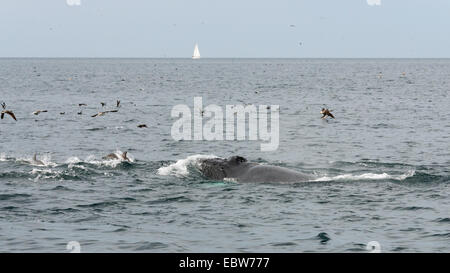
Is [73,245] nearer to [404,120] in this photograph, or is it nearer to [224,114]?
[404,120]

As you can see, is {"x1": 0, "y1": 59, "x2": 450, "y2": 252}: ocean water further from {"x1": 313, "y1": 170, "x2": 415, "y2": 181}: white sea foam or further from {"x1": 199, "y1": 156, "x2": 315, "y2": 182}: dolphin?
{"x1": 199, "y1": 156, "x2": 315, "y2": 182}: dolphin

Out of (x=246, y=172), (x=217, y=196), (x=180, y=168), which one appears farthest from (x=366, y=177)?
(x=180, y=168)

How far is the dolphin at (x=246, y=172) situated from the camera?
23186 millimetres

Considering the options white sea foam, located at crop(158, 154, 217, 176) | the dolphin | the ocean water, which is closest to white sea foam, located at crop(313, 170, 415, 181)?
the ocean water

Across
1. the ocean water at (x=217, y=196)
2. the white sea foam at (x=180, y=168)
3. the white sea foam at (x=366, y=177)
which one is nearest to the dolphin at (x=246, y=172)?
the ocean water at (x=217, y=196)

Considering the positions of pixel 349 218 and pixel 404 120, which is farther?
pixel 404 120

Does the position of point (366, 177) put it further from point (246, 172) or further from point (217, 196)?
point (217, 196)

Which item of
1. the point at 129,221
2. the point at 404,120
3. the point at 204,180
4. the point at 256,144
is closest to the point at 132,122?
the point at 256,144

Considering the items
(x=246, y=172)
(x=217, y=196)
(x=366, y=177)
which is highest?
(x=246, y=172)

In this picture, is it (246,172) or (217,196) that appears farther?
(246,172)

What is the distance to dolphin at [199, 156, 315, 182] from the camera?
Answer: 76.1ft

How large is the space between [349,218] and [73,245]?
7878 mm

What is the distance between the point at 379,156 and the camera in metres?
33.0

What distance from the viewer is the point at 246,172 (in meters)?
23.4
